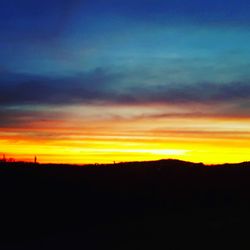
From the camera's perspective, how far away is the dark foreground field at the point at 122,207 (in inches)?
839

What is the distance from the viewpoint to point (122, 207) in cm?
2959

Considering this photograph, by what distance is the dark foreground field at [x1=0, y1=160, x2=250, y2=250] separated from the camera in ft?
69.9

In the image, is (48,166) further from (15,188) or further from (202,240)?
(202,240)

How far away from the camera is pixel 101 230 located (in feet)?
77.5

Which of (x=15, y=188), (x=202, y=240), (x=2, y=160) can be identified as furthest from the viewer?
(x=2, y=160)

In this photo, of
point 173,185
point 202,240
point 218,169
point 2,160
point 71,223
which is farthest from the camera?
point 218,169

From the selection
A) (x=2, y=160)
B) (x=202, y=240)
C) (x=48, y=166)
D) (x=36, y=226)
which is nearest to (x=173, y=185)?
(x=48, y=166)

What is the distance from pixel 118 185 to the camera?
33.5m

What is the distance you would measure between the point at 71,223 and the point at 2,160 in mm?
8918

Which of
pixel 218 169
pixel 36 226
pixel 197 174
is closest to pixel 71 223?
pixel 36 226

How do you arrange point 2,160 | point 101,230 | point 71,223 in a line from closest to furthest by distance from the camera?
point 101,230
point 71,223
point 2,160

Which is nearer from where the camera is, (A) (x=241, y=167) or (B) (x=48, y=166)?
(B) (x=48, y=166)

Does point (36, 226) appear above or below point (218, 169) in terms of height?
below

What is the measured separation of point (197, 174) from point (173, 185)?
17.1 ft
